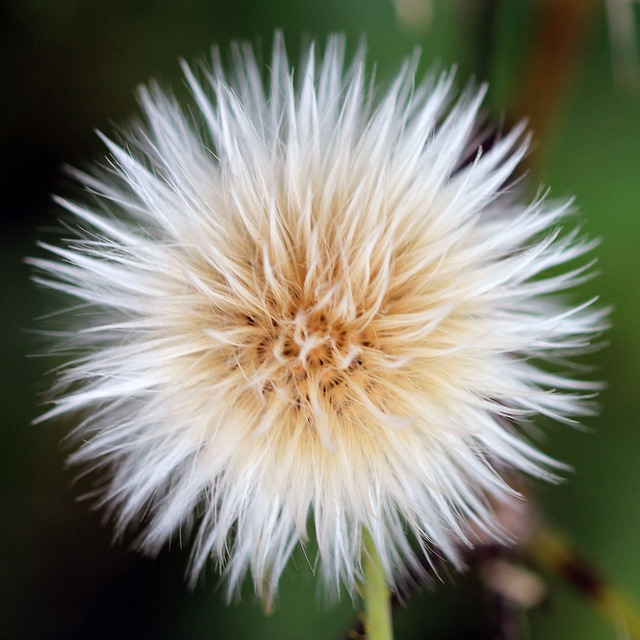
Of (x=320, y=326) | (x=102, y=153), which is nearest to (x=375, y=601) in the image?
(x=320, y=326)

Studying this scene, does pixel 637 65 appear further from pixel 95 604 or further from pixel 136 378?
pixel 95 604

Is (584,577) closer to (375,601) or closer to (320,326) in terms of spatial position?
(375,601)

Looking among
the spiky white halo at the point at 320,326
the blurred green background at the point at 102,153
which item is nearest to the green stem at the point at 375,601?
the spiky white halo at the point at 320,326

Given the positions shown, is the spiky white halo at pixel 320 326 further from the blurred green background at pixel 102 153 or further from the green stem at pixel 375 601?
the blurred green background at pixel 102 153

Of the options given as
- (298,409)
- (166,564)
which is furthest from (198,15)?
(166,564)

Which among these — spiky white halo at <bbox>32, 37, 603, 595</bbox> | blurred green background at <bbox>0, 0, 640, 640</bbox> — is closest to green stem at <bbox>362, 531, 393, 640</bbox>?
spiky white halo at <bbox>32, 37, 603, 595</bbox>

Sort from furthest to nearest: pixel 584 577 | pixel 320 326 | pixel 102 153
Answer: pixel 102 153
pixel 584 577
pixel 320 326
